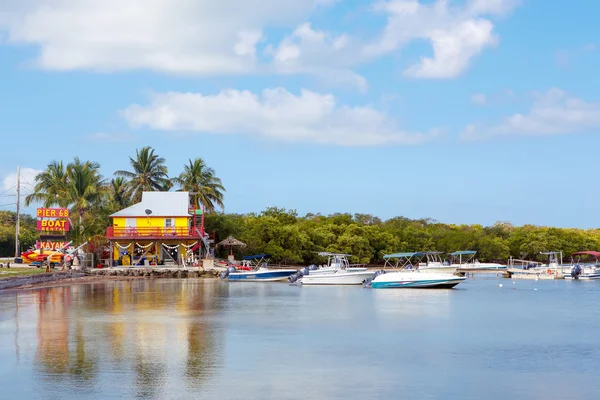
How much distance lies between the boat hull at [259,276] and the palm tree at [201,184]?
1722cm

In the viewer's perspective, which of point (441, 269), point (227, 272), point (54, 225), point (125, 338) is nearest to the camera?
point (125, 338)

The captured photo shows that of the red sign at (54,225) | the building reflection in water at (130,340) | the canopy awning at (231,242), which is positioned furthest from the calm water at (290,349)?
the canopy awning at (231,242)

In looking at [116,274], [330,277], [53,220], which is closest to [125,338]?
[330,277]

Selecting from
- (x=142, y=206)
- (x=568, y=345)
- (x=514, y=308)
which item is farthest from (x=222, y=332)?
(x=142, y=206)

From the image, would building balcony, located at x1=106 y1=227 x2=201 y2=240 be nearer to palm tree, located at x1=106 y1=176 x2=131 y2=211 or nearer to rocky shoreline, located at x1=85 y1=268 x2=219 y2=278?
rocky shoreline, located at x1=85 y1=268 x2=219 y2=278

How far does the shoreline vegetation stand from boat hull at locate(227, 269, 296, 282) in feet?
46.4

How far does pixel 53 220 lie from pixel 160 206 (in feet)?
35.1

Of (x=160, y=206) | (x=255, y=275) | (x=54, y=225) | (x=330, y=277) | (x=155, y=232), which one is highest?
(x=160, y=206)

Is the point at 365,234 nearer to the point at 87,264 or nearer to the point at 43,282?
the point at 87,264

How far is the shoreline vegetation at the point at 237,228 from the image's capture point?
7619 cm

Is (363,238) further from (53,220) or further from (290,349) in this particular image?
(290,349)

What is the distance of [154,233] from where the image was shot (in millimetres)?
70062

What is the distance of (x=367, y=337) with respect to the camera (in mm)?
26094

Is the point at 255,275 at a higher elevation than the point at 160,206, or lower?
lower
